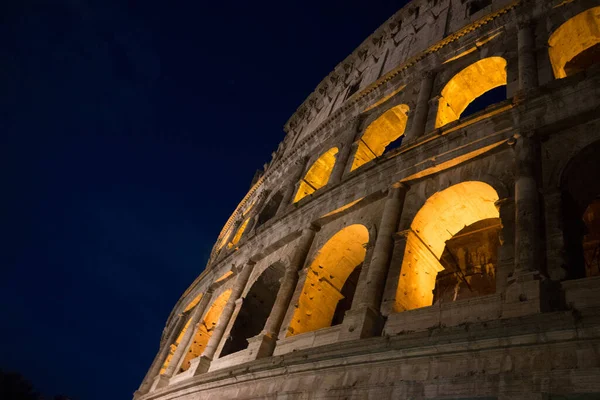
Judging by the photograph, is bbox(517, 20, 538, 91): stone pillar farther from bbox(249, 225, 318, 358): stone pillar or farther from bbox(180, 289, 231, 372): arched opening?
bbox(180, 289, 231, 372): arched opening

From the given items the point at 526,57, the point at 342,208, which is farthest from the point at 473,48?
the point at 342,208

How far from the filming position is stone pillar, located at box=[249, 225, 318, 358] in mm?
8977

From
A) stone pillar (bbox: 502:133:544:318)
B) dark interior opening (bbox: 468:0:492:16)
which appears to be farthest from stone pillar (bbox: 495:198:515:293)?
dark interior opening (bbox: 468:0:492:16)

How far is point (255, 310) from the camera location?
11.4 meters

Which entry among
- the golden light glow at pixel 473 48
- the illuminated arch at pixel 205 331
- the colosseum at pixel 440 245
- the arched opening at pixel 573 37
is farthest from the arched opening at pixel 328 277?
Result: the golden light glow at pixel 473 48

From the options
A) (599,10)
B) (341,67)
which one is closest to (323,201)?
(599,10)

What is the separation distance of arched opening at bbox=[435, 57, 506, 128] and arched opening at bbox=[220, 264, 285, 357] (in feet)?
18.9

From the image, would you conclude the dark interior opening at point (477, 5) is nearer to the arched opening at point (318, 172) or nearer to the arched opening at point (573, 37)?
the arched opening at point (573, 37)

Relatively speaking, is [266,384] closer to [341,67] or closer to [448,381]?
[448,381]

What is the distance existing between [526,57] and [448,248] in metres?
4.43

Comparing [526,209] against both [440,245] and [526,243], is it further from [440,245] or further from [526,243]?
[440,245]

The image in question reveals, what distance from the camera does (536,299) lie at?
17.8 ft

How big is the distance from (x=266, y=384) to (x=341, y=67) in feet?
48.5

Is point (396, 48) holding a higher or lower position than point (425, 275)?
higher
